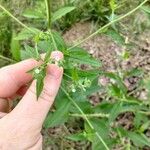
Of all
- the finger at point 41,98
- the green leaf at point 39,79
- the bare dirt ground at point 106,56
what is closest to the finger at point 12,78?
the finger at point 41,98

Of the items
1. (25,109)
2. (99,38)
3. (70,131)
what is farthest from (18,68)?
(99,38)

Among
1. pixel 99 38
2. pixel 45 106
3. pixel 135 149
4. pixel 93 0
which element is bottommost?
pixel 135 149

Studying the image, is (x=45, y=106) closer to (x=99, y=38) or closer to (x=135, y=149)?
(x=135, y=149)

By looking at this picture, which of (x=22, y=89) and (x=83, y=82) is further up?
(x=83, y=82)

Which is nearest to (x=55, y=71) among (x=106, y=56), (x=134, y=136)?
(x=134, y=136)

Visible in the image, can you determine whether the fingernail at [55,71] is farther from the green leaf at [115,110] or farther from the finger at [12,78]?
the green leaf at [115,110]

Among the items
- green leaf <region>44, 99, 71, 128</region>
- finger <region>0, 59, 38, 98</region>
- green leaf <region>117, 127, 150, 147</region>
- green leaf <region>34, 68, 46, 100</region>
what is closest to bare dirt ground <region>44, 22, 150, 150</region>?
green leaf <region>117, 127, 150, 147</region>

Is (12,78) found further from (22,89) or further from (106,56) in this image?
(106,56)
